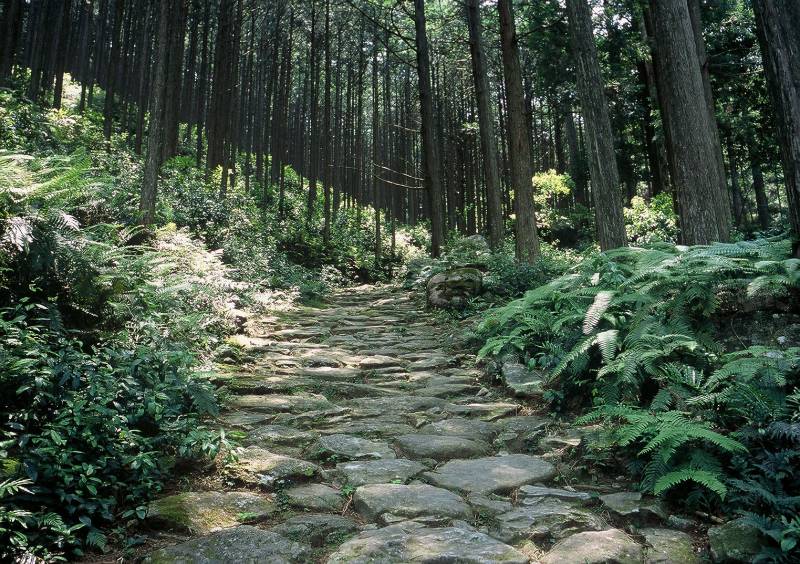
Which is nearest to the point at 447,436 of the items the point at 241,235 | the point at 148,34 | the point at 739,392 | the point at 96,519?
the point at 739,392

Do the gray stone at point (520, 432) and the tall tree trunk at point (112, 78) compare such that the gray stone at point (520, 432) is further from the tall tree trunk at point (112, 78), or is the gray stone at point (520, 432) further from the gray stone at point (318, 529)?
the tall tree trunk at point (112, 78)

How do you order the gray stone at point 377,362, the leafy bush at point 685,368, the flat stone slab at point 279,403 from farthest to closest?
1. the gray stone at point 377,362
2. the flat stone slab at point 279,403
3. the leafy bush at point 685,368

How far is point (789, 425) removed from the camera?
279 centimetres

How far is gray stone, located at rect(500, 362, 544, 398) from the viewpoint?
5375 millimetres

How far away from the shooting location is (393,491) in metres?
3.33

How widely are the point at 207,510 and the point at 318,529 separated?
65 centimetres

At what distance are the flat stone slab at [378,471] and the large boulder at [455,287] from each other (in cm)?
695

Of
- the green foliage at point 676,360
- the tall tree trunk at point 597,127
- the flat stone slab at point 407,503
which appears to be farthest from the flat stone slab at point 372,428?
the tall tree trunk at point 597,127

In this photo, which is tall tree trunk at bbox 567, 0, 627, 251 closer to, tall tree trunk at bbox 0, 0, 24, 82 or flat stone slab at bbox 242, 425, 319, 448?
flat stone slab at bbox 242, 425, 319, 448

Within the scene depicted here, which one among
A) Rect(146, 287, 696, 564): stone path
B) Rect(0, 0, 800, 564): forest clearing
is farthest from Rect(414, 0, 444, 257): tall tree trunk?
Rect(146, 287, 696, 564): stone path

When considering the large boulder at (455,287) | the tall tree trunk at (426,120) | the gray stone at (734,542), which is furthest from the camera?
the tall tree trunk at (426,120)

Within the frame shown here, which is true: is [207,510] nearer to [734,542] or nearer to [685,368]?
[734,542]

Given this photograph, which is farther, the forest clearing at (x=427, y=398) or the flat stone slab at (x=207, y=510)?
the flat stone slab at (x=207, y=510)

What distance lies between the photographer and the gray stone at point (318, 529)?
2.77m
